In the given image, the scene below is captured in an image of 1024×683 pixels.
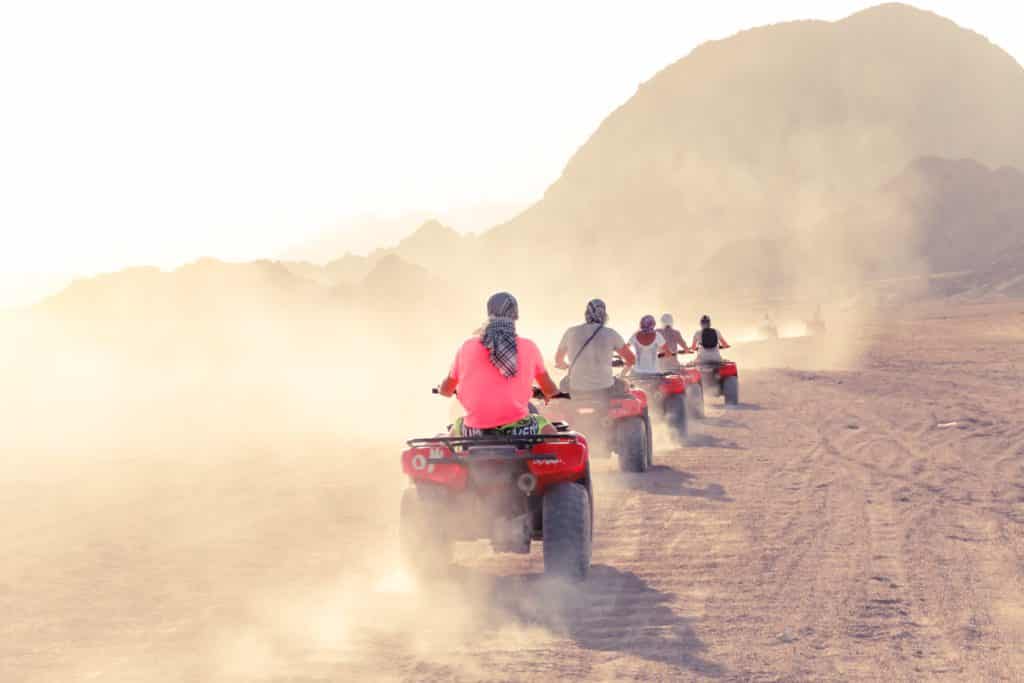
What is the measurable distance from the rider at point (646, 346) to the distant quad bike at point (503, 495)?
882 centimetres

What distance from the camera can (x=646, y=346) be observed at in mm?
17297

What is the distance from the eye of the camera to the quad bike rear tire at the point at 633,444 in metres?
13.8

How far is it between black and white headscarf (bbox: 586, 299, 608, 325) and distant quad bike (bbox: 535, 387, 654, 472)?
3.20 feet

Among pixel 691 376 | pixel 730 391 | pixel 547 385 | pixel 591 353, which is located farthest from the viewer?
pixel 730 391

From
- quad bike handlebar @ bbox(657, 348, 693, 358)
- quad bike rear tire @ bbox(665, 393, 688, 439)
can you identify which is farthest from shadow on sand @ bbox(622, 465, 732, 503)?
quad bike handlebar @ bbox(657, 348, 693, 358)

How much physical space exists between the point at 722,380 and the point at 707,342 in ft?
2.72

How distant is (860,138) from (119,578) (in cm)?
19754

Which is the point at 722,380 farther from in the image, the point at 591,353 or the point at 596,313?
the point at 596,313

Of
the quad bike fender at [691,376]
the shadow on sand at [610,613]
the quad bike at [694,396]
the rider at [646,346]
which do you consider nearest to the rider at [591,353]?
the rider at [646,346]

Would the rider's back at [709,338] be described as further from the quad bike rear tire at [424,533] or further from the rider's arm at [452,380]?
the quad bike rear tire at [424,533]

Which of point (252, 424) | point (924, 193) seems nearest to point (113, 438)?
point (252, 424)

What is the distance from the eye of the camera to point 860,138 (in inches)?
7672

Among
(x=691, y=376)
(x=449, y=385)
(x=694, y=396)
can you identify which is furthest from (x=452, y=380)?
(x=694, y=396)

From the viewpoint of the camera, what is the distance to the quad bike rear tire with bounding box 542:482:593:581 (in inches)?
326
